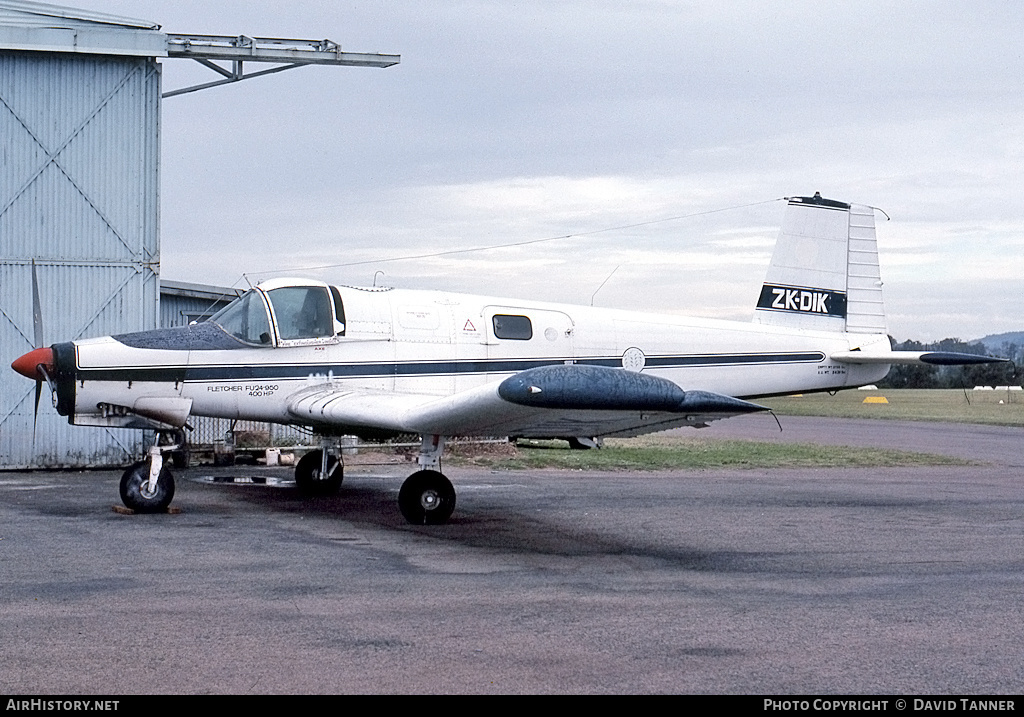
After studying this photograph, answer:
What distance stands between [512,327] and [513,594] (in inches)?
227

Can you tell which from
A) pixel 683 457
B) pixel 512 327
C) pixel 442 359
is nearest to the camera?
pixel 442 359

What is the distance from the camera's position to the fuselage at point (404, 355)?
11.5 meters

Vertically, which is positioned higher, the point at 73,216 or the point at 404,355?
the point at 73,216

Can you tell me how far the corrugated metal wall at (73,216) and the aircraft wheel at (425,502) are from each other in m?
7.95

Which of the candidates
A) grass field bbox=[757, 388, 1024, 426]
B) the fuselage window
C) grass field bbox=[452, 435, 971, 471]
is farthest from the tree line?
the fuselage window

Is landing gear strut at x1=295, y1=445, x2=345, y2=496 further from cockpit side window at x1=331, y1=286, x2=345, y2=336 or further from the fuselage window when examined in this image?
the fuselage window

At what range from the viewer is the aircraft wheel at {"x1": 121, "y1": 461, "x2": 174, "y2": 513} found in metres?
11.3

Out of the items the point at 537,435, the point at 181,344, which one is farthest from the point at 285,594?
the point at 181,344

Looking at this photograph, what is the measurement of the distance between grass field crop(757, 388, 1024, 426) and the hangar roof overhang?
21.3 meters

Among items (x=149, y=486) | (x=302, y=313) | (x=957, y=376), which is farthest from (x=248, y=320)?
(x=957, y=376)

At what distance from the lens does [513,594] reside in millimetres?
7484

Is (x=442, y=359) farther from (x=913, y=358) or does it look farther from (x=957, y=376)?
(x=957, y=376)

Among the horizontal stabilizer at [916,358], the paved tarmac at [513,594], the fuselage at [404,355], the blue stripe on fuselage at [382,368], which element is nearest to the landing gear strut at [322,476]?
the paved tarmac at [513,594]
